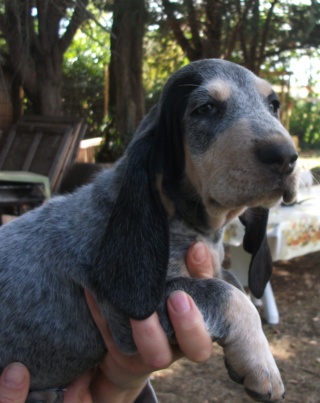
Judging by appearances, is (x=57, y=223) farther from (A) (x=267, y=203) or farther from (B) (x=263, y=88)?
(B) (x=263, y=88)

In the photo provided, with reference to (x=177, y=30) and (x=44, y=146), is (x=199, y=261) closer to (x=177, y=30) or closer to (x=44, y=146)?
(x=44, y=146)

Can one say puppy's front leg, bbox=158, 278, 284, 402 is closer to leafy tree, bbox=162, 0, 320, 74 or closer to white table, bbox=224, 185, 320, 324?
white table, bbox=224, 185, 320, 324

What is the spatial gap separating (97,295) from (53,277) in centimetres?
25

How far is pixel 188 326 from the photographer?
1.90 meters

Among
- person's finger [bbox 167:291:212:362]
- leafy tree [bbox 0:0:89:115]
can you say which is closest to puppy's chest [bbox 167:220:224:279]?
person's finger [bbox 167:291:212:362]

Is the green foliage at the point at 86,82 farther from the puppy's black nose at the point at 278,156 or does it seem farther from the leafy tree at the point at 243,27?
the puppy's black nose at the point at 278,156

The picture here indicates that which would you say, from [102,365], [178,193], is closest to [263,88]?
[178,193]

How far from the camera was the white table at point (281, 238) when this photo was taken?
5605 millimetres

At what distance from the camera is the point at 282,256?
5840mm

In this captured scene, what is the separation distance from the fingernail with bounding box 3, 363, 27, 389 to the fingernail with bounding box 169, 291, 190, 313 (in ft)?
2.42

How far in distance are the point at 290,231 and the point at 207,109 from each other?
377 cm

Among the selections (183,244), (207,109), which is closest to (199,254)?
(183,244)

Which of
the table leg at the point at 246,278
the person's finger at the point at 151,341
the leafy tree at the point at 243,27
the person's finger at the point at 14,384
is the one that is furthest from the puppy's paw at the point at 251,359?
the leafy tree at the point at 243,27

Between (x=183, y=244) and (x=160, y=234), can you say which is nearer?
(x=160, y=234)
